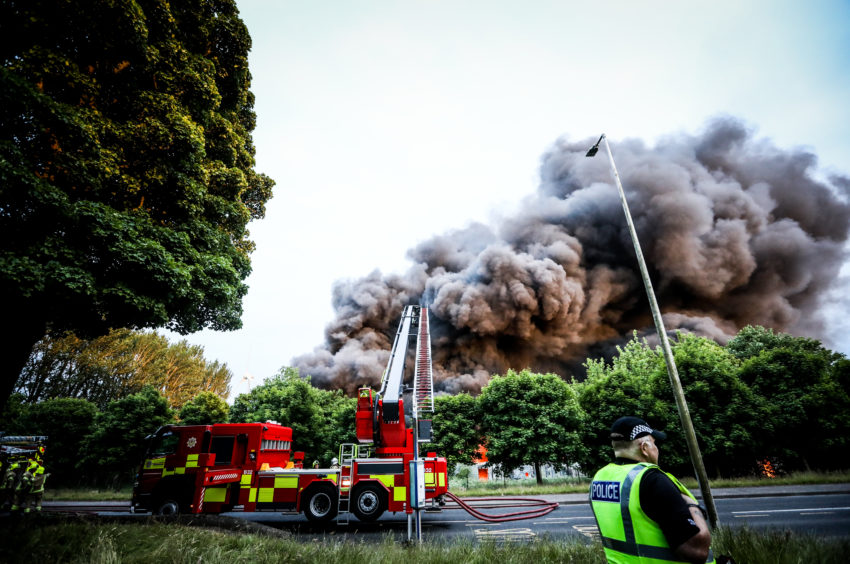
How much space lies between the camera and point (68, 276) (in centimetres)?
536

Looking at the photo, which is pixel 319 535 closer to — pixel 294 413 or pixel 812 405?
pixel 294 413

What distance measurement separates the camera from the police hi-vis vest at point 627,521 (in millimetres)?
1880

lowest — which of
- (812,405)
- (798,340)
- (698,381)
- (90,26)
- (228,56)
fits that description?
(812,405)

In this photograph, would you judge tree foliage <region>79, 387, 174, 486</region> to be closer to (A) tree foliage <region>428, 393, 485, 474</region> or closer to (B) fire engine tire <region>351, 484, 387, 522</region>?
(A) tree foliage <region>428, 393, 485, 474</region>

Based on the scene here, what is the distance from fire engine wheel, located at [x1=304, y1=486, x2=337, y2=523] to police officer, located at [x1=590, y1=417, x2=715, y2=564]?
8235 mm

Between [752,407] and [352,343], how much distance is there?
4366cm

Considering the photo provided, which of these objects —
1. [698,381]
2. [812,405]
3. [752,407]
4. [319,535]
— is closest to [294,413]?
[319,535]

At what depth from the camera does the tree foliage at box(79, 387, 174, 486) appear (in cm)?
2211

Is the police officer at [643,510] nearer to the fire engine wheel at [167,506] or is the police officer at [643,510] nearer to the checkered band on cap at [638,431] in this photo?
the checkered band on cap at [638,431]

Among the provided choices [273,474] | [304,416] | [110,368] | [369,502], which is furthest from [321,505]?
[110,368]

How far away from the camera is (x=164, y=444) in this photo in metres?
9.39

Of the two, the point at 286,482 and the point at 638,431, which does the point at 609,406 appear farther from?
the point at 638,431

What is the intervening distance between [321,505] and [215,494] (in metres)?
2.64

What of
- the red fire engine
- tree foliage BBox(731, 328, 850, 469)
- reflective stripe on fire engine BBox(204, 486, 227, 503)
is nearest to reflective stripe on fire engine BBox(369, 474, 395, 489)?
the red fire engine
